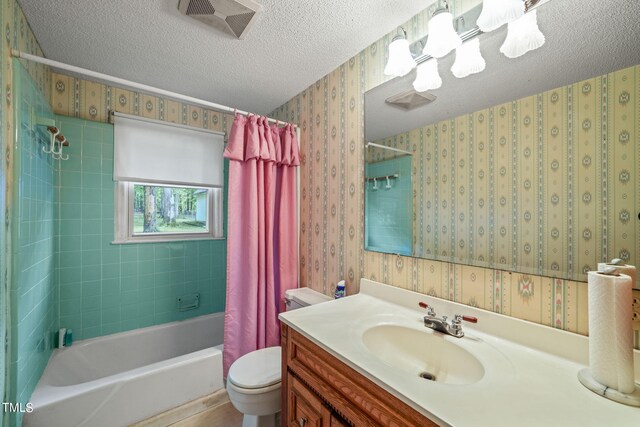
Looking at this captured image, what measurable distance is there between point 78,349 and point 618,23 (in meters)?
3.19

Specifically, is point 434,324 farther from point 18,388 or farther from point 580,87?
point 18,388

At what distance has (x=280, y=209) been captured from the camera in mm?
1926

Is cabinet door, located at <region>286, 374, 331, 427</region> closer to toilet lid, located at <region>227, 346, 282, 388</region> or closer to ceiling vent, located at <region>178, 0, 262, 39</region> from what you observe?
toilet lid, located at <region>227, 346, 282, 388</region>

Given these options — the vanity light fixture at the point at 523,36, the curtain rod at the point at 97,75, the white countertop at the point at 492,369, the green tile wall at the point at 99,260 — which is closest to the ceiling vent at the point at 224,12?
the curtain rod at the point at 97,75

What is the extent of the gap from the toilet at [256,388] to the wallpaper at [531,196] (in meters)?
0.72

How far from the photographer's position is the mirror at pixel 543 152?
2.51 ft

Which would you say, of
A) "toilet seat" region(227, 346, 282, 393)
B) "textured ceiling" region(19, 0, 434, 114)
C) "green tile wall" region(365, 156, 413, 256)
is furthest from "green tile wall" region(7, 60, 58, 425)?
"green tile wall" region(365, 156, 413, 256)

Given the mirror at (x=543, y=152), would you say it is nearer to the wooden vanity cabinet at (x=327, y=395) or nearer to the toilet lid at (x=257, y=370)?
the wooden vanity cabinet at (x=327, y=395)

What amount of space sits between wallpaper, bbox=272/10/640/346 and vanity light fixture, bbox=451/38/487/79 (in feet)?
0.63

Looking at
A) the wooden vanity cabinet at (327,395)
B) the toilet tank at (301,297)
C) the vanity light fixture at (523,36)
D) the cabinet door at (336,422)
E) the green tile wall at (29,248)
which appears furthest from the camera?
the toilet tank at (301,297)

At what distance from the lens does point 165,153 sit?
2.23 meters

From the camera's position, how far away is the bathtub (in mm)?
1365

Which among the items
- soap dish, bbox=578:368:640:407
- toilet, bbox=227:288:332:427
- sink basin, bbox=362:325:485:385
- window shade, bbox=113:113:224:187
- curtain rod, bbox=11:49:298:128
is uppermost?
curtain rod, bbox=11:49:298:128

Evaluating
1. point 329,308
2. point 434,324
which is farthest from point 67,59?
point 434,324
